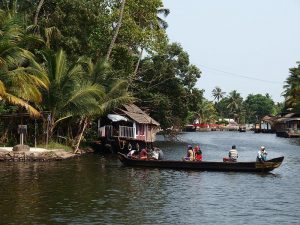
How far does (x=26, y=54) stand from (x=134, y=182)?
12314 millimetres

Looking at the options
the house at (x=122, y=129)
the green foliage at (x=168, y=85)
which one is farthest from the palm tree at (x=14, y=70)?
the green foliage at (x=168, y=85)

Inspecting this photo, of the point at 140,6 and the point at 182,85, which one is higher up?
the point at 140,6

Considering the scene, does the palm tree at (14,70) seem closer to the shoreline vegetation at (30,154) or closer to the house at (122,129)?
the shoreline vegetation at (30,154)

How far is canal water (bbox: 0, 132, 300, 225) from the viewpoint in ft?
54.6

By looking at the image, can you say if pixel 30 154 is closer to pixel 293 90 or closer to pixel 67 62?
pixel 67 62

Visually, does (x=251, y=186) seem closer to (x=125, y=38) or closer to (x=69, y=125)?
(x=69, y=125)

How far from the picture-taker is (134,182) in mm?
25141

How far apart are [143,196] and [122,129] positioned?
26082 millimetres

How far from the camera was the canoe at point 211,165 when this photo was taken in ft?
95.1

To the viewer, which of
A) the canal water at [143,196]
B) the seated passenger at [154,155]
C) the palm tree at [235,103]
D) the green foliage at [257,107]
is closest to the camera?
the canal water at [143,196]

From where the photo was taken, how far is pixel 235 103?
173 meters

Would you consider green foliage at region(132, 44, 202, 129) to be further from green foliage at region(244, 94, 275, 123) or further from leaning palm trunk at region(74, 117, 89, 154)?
green foliage at region(244, 94, 275, 123)

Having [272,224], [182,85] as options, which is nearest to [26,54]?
[272,224]

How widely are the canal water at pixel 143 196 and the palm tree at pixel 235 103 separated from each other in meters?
142
